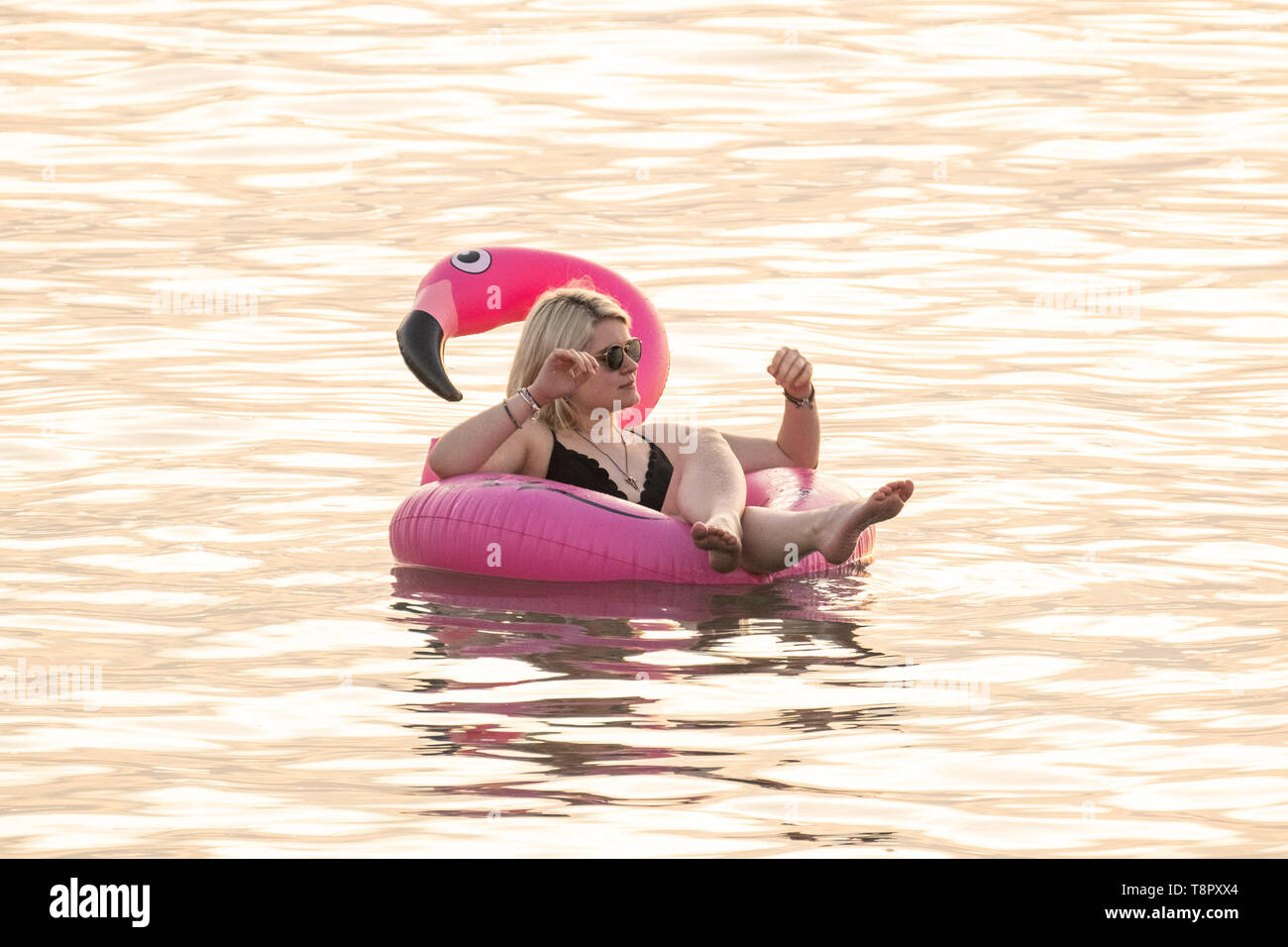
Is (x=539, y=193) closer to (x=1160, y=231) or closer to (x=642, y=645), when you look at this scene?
(x=1160, y=231)

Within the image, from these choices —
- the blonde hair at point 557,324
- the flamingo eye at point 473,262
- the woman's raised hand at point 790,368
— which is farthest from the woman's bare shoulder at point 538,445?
the flamingo eye at point 473,262

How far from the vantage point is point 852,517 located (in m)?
6.81

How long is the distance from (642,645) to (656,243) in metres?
8.21

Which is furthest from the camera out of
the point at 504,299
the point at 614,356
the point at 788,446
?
the point at 504,299

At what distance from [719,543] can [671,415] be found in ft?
10.5

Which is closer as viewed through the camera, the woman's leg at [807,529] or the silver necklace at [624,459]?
the woman's leg at [807,529]

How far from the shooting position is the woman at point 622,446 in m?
7.05

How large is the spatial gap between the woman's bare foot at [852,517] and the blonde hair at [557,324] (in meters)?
0.98

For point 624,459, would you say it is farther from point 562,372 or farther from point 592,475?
point 562,372

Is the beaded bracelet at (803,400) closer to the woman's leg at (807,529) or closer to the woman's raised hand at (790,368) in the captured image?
the woman's raised hand at (790,368)

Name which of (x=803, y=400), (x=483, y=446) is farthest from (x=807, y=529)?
(x=483, y=446)

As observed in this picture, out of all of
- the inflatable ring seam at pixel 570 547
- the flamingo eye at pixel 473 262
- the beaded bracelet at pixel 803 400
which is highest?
the flamingo eye at pixel 473 262
